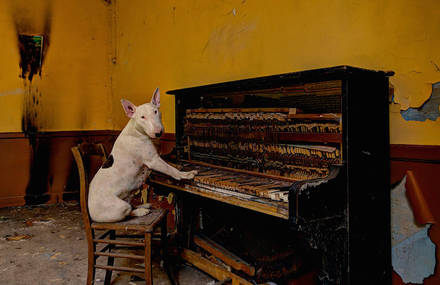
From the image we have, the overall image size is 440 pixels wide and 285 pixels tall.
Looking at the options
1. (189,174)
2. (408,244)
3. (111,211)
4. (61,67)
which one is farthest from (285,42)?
(61,67)

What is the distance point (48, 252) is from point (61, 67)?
3.47 m

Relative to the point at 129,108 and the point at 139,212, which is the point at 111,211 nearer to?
the point at 139,212

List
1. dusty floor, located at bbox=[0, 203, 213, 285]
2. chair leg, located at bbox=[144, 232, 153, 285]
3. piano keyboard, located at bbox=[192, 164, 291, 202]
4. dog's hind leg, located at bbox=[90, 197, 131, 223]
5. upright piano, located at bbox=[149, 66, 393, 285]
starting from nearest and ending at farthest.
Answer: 1. upright piano, located at bbox=[149, 66, 393, 285]
2. piano keyboard, located at bbox=[192, 164, 291, 202]
3. chair leg, located at bbox=[144, 232, 153, 285]
4. dog's hind leg, located at bbox=[90, 197, 131, 223]
5. dusty floor, located at bbox=[0, 203, 213, 285]

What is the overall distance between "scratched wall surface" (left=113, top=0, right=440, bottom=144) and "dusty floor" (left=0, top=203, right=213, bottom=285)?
6.05 ft

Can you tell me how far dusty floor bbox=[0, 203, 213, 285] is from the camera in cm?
311

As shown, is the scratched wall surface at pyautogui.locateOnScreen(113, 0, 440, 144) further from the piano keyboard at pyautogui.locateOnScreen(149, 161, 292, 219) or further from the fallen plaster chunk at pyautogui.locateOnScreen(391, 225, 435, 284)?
the piano keyboard at pyautogui.locateOnScreen(149, 161, 292, 219)

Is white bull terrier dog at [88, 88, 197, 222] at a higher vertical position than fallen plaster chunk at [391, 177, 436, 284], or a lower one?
higher

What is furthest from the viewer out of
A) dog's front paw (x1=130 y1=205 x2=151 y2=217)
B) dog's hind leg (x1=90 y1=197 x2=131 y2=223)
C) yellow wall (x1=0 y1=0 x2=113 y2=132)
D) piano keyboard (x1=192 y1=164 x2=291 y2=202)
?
yellow wall (x1=0 y1=0 x2=113 y2=132)

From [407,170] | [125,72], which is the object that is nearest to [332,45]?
[407,170]

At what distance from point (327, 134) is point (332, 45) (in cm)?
88

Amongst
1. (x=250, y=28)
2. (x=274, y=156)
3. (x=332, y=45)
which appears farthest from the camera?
(x=250, y=28)

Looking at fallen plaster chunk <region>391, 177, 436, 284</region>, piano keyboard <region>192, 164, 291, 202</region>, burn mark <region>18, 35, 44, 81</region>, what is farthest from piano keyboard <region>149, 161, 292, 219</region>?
burn mark <region>18, 35, 44, 81</region>

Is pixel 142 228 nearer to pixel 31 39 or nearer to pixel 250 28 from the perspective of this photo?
pixel 250 28

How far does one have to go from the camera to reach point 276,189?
198 cm
